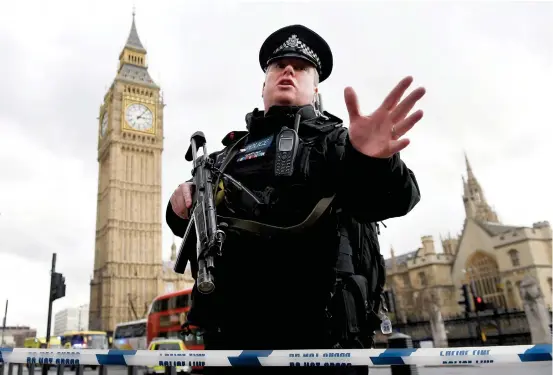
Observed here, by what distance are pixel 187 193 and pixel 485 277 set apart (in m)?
53.5

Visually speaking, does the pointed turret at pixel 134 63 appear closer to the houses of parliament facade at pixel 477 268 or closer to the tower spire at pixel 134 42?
the tower spire at pixel 134 42

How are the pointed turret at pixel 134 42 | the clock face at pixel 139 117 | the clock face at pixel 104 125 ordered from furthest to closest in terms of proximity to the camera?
the pointed turret at pixel 134 42
the clock face at pixel 104 125
the clock face at pixel 139 117

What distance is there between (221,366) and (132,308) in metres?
58.5

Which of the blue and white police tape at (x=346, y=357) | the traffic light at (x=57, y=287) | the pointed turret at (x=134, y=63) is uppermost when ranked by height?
the pointed turret at (x=134, y=63)

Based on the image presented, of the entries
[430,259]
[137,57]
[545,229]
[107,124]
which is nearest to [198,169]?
[545,229]

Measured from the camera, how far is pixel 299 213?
81.9 inches

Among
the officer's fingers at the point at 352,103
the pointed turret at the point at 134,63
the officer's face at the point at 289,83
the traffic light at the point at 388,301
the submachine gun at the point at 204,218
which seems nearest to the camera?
the officer's fingers at the point at 352,103

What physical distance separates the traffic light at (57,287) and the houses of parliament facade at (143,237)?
150 ft

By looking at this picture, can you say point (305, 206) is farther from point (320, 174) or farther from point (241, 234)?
point (241, 234)

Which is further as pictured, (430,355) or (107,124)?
(107,124)

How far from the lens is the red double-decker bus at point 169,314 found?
20527 millimetres

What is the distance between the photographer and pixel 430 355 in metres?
1.80

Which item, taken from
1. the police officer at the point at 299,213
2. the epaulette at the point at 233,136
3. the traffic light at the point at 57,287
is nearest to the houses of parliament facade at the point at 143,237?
the traffic light at the point at 57,287

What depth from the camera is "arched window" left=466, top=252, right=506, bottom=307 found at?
4697 cm
